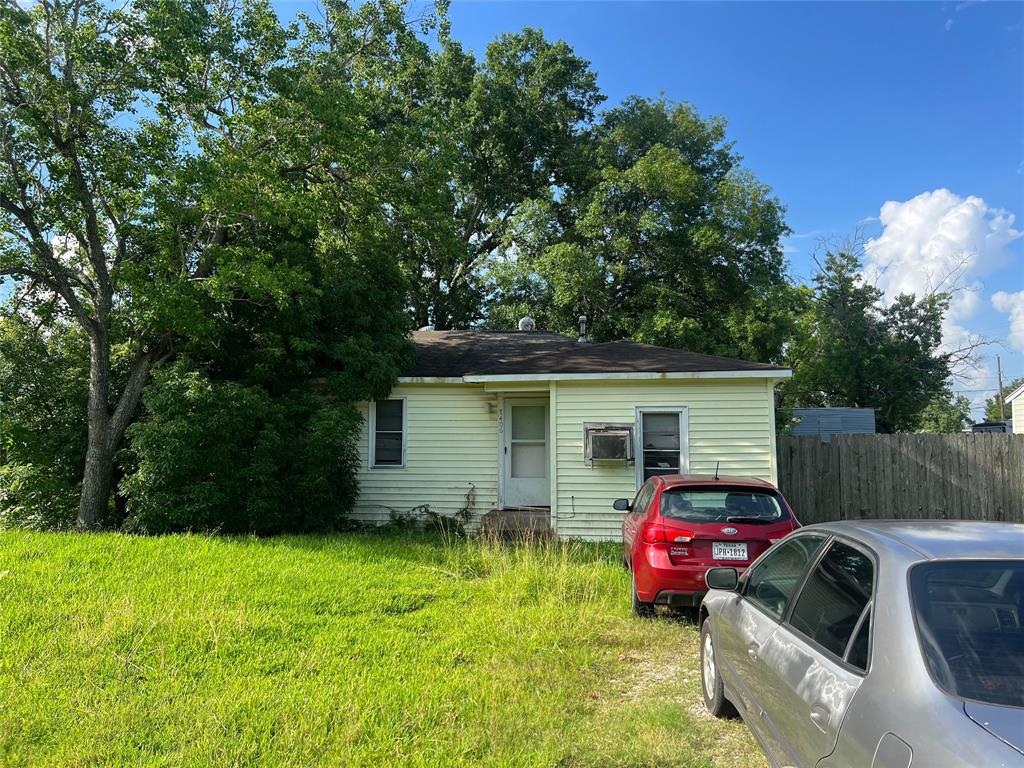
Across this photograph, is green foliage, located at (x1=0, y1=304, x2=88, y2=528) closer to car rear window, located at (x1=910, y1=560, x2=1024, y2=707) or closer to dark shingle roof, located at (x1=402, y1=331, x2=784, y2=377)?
dark shingle roof, located at (x1=402, y1=331, x2=784, y2=377)

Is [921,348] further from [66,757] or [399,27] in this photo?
[66,757]

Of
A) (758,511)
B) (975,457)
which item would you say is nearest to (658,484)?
(758,511)

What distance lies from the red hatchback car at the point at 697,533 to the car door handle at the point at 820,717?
3.45 m

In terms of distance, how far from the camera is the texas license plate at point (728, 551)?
5.97 m

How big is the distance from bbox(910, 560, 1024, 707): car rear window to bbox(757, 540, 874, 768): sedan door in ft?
0.72

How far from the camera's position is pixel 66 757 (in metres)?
3.55

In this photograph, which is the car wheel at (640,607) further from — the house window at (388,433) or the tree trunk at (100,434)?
the tree trunk at (100,434)

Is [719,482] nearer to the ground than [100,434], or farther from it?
nearer to the ground

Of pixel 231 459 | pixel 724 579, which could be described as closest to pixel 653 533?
pixel 724 579

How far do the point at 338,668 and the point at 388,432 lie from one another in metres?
7.97

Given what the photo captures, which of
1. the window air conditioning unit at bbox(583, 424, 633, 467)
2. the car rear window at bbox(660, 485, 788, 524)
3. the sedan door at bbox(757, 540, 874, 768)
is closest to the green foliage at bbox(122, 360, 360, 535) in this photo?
the window air conditioning unit at bbox(583, 424, 633, 467)

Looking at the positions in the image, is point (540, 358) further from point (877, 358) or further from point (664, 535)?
point (877, 358)

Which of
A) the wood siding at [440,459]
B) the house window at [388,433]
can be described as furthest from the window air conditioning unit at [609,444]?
the house window at [388,433]

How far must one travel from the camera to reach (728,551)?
599 cm
